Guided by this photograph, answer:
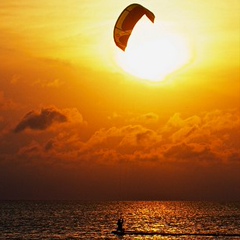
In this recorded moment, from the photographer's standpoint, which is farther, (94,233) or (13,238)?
(94,233)

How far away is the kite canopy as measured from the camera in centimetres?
4306

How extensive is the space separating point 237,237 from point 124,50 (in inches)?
1546

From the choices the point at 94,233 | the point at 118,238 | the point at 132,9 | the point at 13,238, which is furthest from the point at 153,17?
the point at 94,233

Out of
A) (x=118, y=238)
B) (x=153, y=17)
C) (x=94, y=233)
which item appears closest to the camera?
(x=153, y=17)

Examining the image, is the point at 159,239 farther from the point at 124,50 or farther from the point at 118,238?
the point at 124,50

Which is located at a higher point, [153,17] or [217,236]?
[153,17]

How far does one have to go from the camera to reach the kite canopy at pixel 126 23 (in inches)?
1695

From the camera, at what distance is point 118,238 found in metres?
73.0

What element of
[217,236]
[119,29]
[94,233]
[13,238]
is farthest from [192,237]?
[119,29]

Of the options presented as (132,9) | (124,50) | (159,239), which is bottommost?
(159,239)

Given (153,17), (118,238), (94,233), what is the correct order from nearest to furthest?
(153,17) → (118,238) → (94,233)

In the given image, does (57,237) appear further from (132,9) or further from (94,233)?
(132,9)

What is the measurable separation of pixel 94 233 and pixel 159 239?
14475mm

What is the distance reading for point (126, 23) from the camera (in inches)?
1720
